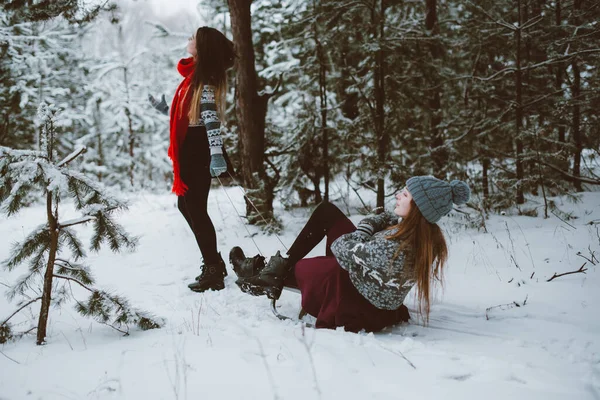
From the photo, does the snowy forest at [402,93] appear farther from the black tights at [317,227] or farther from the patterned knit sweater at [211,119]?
the black tights at [317,227]

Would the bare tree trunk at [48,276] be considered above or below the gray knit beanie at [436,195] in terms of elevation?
below

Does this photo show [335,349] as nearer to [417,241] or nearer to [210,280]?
[417,241]

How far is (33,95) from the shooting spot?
11617mm

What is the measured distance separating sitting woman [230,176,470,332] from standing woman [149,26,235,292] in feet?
3.29

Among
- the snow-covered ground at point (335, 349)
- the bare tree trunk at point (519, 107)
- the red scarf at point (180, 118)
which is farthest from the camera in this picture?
the bare tree trunk at point (519, 107)

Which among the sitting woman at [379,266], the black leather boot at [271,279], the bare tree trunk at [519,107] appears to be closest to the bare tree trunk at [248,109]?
the black leather boot at [271,279]

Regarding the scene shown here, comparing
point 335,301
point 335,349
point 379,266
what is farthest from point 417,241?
point 335,349

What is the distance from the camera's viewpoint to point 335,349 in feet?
7.72

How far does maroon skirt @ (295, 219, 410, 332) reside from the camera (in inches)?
110

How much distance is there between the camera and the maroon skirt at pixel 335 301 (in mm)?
2789

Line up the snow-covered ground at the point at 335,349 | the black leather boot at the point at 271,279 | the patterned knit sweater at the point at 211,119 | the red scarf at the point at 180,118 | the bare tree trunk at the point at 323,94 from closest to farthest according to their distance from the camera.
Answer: the snow-covered ground at the point at 335,349
the black leather boot at the point at 271,279
the patterned knit sweater at the point at 211,119
the red scarf at the point at 180,118
the bare tree trunk at the point at 323,94

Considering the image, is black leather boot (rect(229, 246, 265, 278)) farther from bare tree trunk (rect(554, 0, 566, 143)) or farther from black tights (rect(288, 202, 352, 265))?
bare tree trunk (rect(554, 0, 566, 143))

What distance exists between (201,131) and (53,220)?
1.73 m

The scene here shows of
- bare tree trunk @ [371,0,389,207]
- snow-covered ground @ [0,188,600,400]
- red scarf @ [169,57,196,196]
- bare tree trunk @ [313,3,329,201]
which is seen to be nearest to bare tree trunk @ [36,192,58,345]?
snow-covered ground @ [0,188,600,400]
